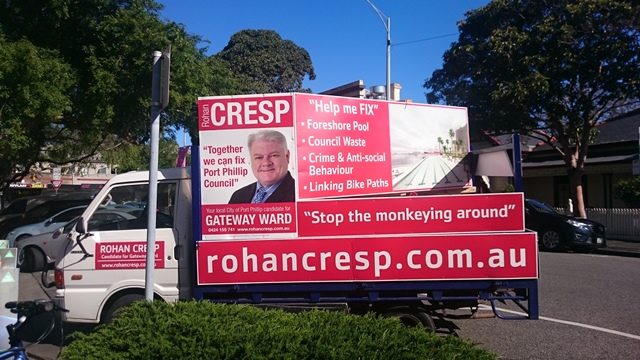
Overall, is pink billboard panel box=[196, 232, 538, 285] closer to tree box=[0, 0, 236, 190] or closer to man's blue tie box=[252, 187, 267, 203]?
man's blue tie box=[252, 187, 267, 203]

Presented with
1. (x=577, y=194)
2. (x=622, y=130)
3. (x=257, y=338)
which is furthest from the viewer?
(x=622, y=130)

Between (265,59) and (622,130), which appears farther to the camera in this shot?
(265,59)

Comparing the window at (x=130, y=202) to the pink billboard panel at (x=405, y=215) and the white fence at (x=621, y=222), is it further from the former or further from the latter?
the white fence at (x=621, y=222)

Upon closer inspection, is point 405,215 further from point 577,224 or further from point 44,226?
point 44,226

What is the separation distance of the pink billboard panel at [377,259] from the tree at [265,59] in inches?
1064

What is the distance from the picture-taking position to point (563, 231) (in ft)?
56.1

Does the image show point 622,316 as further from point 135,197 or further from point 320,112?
point 135,197

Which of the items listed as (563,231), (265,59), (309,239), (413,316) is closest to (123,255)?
(309,239)

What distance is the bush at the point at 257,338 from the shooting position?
3486 millimetres

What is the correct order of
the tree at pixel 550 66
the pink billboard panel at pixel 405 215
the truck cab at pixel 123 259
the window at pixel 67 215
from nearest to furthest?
1. the pink billboard panel at pixel 405 215
2. the truck cab at pixel 123 259
3. the window at pixel 67 215
4. the tree at pixel 550 66

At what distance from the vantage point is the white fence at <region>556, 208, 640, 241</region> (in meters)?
21.0

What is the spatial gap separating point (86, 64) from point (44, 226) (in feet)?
15.4

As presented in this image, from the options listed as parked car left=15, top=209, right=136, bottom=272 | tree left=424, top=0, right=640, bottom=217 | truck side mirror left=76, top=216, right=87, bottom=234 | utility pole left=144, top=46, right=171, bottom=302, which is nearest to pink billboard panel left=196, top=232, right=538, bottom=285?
utility pole left=144, top=46, right=171, bottom=302

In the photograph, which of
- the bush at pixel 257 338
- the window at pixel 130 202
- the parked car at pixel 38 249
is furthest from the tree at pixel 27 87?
the bush at pixel 257 338
